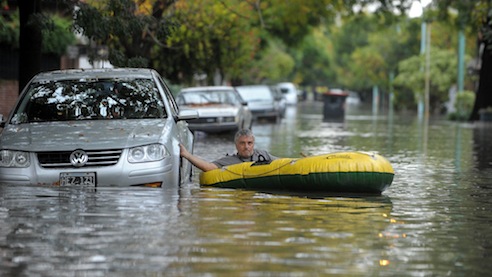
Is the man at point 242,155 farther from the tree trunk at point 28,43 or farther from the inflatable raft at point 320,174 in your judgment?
the tree trunk at point 28,43

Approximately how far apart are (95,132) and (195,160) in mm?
1503

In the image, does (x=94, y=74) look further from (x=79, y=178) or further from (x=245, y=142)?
(x=79, y=178)

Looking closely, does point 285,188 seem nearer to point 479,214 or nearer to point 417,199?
point 417,199

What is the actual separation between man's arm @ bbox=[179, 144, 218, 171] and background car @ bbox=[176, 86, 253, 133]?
17.7 m

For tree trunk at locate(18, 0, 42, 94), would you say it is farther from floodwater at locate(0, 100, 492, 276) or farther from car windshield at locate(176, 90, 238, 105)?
car windshield at locate(176, 90, 238, 105)

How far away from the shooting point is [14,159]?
13461 millimetres

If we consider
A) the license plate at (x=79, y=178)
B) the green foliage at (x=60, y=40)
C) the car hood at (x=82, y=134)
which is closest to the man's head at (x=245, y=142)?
the car hood at (x=82, y=134)

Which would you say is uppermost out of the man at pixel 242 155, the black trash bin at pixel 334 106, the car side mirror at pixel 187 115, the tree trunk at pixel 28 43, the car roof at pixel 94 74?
the tree trunk at pixel 28 43

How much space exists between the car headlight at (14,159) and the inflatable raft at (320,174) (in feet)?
8.87

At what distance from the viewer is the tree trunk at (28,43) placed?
21141 millimetres

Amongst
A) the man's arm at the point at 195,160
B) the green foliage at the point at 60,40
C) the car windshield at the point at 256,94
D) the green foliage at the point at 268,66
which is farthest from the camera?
the green foliage at the point at 268,66

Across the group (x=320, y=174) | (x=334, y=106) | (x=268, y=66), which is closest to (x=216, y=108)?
(x=320, y=174)

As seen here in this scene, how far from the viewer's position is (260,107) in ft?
167

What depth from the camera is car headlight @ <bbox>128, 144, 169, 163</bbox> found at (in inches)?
526
